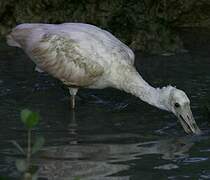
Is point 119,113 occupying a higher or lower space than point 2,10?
lower

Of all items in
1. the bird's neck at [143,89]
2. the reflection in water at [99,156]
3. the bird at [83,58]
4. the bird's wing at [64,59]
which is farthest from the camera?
the bird's wing at [64,59]

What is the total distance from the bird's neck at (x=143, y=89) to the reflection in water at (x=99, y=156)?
78cm

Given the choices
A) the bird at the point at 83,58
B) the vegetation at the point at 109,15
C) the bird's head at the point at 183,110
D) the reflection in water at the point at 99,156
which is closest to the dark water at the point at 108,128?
the reflection in water at the point at 99,156

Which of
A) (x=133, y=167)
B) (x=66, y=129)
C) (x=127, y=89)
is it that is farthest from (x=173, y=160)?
(x=127, y=89)

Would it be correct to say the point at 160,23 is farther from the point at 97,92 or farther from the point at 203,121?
the point at 203,121

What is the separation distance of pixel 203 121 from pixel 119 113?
3.45 ft

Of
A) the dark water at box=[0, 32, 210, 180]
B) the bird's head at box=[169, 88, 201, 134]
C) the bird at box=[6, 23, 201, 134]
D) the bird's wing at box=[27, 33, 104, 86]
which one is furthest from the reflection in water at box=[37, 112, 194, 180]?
the bird's wing at box=[27, 33, 104, 86]

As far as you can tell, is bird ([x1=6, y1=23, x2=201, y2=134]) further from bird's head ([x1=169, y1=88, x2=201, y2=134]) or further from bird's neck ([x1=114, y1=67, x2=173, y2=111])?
bird's head ([x1=169, y1=88, x2=201, y2=134])

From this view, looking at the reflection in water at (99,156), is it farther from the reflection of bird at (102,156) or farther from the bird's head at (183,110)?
the bird's head at (183,110)

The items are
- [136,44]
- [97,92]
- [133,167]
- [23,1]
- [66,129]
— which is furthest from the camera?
[23,1]

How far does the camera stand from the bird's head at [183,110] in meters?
7.36

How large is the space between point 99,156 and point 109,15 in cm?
622

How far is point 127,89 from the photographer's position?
839 cm

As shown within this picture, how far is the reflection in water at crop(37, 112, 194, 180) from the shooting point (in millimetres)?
5875
